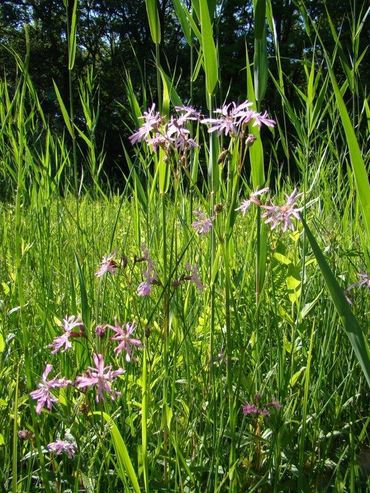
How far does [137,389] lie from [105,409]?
146mm

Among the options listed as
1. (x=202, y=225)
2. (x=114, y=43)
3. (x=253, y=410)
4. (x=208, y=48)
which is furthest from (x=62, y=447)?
(x=114, y=43)

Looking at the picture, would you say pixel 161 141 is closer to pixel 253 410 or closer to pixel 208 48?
pixel 208 48

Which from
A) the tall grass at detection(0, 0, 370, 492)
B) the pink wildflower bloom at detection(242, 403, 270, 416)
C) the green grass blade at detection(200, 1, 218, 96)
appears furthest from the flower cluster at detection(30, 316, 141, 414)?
the green grass blade at detection(200, 1, 218, 96)

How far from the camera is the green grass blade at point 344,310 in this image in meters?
0.37

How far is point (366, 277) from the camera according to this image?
73cm

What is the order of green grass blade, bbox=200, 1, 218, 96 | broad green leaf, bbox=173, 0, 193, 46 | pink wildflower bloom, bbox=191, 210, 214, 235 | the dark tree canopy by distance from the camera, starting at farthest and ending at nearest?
the dark tree canopy, pink wildflower bloom, bbox=191, 210, 214, 235, broad green leaf, bbox=173, 0, 193, 46, green grass blade, bbox=200, 1, 218, 96

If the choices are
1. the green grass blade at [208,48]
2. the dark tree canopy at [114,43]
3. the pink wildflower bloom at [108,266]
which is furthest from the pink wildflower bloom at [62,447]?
the dark tree canopy at [114,43]

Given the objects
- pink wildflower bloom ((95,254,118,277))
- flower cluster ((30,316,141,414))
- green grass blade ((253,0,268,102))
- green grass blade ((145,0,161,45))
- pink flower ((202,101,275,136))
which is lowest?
flower cluster ((30,316,141,414))

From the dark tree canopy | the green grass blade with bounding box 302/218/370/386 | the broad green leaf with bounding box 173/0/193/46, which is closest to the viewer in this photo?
the green grass blade with bounding box 302/218/370/386

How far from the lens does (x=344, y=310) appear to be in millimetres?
373

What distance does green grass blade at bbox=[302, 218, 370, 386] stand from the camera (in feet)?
1.21

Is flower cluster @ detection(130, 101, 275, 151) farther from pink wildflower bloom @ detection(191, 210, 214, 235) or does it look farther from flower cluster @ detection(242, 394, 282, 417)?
flower cluster @ detection(242, 394, 282, 417)

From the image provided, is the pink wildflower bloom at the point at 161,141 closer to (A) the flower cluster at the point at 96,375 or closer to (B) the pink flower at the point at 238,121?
(B) the pink flower at the point at 238,121

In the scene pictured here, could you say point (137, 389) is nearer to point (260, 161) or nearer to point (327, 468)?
point (327, 468)
